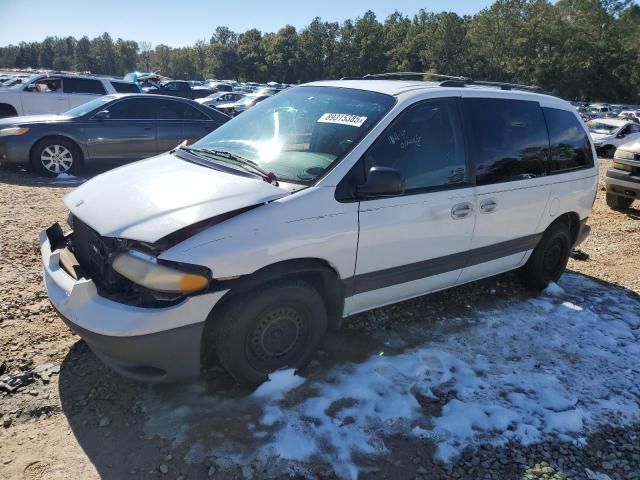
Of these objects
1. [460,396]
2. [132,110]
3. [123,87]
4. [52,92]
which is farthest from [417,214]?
[52,92]

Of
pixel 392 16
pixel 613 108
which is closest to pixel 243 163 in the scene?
pixel 613 108

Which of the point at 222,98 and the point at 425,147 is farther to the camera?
the point at 222,98

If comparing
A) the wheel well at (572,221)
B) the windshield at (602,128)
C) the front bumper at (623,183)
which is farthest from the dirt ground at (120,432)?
the windshield at (602,128)

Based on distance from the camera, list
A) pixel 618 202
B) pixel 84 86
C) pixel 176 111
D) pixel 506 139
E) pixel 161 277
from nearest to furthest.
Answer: pixel 161 277 → pixel 506 139 → pixel 618 202 → pixel 176 111 → pixel 84 86

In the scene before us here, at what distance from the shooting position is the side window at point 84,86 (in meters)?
12.1

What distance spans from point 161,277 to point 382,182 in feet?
4.56

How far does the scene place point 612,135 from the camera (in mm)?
18719

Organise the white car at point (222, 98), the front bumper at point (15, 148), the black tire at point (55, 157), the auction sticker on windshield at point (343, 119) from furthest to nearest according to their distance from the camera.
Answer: the white car at point (222, 98) < the black tire at point (55, 157) < the front bumper at point (15, 148) < the auction sticker on windshield at point (343, 119)

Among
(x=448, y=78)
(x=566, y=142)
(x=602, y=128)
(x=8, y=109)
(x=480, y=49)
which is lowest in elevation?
(x=8, y=109)

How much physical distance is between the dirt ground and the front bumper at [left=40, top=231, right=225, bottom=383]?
0.33m

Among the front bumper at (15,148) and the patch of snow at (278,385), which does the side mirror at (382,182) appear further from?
the front bumper at (15,148)

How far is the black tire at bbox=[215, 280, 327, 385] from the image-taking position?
278cm

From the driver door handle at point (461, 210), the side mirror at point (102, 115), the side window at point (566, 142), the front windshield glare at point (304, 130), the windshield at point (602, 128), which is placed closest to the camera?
the front windshield glare at point (304, 130)

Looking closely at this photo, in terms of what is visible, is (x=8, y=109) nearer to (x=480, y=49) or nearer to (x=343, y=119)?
(x=343, y=119)
